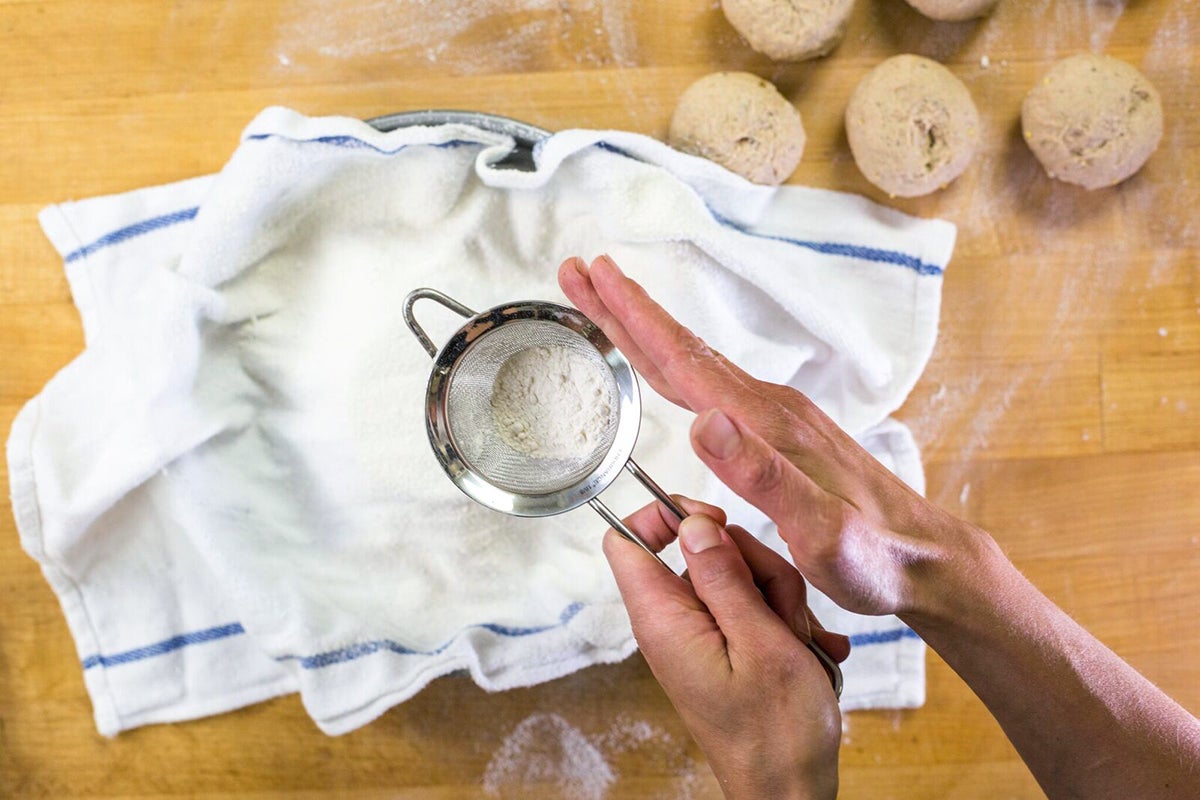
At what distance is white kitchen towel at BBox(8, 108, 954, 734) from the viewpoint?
771 millimetres

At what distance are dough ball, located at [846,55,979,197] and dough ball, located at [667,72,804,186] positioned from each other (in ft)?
0.20

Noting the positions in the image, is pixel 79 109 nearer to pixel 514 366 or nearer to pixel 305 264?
pixel 305 264

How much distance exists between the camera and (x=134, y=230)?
32.6 inches

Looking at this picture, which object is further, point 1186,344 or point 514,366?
point 1186,344

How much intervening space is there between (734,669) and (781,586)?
0.31 ft

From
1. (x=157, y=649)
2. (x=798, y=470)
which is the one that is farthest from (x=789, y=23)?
(x=157, y=649)

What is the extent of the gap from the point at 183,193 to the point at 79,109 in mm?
139

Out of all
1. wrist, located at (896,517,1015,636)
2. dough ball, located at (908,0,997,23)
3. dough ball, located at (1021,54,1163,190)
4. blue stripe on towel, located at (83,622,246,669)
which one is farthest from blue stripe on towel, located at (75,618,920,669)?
dough ball, located at (908,0,997,23)

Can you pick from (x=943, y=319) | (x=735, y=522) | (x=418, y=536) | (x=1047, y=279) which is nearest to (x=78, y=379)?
(x=418, y=536)

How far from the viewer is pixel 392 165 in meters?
0.79

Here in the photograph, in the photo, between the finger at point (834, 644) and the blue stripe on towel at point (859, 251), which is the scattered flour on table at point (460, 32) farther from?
the finger at point (834, 644)

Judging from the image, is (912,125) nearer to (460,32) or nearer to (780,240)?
(780,240)

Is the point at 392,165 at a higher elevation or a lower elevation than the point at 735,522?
higher

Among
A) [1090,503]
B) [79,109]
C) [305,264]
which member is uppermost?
[79,109]
